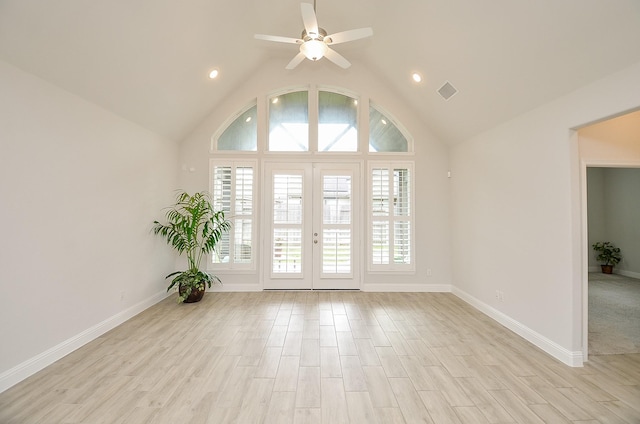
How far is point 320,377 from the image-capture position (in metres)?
2.29

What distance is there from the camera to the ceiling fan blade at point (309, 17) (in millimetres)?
2312

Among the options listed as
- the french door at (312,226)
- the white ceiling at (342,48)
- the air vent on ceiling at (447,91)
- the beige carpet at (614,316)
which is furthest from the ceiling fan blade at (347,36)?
the beige carpet at (614,316)

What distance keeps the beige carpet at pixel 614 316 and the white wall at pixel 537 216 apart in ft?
2.02

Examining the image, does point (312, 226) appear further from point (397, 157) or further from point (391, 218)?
point (397, 157)

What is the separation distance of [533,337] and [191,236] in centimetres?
480

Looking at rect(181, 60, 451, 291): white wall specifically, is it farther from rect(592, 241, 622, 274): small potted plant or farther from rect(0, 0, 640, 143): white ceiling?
rect(592, 241, 622, 274): small potted plant

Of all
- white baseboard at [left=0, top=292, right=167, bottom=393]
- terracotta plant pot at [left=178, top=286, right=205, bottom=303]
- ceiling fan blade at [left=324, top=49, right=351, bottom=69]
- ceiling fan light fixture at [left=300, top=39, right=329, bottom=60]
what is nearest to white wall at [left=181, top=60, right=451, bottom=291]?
terracotta plant pot at [left=178, top=286, right=205, bottom=303]

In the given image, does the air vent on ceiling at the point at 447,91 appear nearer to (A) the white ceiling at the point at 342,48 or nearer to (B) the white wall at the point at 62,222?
(A) the white ceiling at the point at 342,48

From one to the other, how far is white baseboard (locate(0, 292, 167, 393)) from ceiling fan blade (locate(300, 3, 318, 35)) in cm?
396

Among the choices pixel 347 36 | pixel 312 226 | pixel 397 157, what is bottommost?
pixel 312 226

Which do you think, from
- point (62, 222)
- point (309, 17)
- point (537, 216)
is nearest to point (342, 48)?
point (309, 17)

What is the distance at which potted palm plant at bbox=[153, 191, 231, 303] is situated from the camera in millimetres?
4070

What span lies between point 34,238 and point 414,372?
3.68m

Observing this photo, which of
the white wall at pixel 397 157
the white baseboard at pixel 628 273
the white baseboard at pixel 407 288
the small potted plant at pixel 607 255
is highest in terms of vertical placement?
the white wall at pixel 397 157
